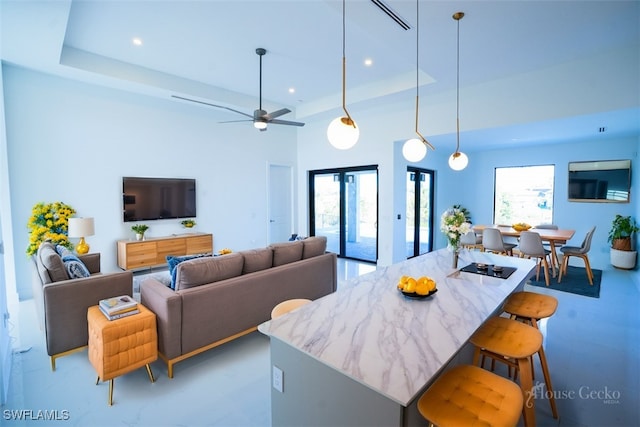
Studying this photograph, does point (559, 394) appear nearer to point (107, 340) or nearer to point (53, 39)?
point (107, 340)

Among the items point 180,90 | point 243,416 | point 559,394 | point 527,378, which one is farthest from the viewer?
point 180,90

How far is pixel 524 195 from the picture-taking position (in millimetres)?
7047

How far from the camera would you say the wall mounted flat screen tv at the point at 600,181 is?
5.71 meters

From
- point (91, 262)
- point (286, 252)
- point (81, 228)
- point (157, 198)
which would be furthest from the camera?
point (157, 198)

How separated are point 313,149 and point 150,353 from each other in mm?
5863

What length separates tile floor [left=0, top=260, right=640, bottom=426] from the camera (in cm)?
200

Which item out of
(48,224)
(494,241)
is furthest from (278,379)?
(494,241)

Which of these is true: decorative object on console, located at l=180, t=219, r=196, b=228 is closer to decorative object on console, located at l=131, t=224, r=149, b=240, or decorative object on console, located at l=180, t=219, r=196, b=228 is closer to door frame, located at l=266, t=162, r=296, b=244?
decorative object on console, located at l=131, t=224, r=149, b=240

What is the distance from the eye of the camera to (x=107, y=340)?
7.04 ft

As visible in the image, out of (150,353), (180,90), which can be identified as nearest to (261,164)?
(180,90)

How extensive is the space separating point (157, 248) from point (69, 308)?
9.05 ft

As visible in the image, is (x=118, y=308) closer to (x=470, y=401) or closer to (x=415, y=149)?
(x=470, y=401)

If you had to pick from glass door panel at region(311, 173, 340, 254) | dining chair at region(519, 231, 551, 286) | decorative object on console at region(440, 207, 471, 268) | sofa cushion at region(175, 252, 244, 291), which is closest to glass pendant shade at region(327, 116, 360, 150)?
decorative object on console at region(440, 207, 471, 268)

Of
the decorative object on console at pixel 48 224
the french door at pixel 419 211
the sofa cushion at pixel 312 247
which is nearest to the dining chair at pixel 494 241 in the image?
the french door at pixel 419 211
